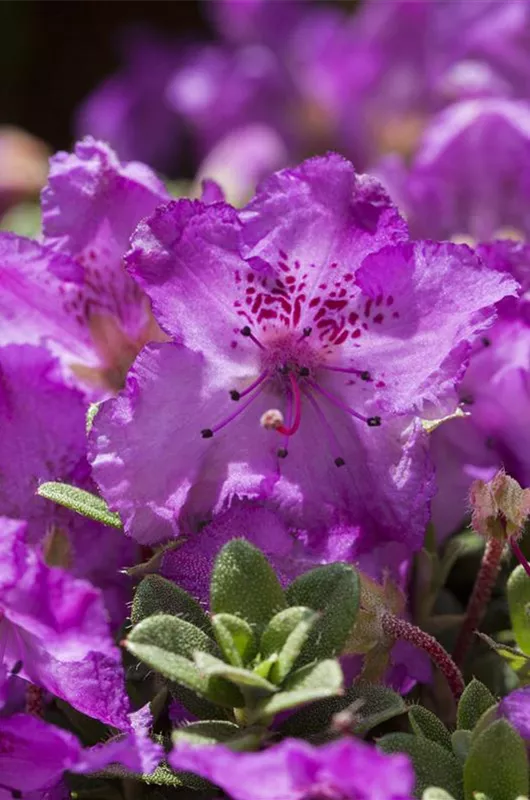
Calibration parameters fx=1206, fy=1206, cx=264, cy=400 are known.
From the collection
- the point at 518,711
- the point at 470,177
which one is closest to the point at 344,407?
the point at 518,711

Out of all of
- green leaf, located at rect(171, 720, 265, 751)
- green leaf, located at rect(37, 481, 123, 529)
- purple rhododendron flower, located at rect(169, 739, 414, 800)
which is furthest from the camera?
green leaf, located at rect(37, 481, 123, 529)

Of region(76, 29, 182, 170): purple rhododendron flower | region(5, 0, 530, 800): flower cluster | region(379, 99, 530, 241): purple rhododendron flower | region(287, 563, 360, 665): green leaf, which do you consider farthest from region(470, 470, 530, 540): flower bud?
region(76, 29, 182, 170): purple rhododendron flower

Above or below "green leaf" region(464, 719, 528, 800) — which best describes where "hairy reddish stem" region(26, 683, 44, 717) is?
below

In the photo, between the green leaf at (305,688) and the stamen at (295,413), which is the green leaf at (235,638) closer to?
the green leaf at (305,688)

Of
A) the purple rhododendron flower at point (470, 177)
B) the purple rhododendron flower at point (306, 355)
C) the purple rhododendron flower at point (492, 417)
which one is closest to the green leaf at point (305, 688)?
the purple rhododendron flower at point (306, 355)

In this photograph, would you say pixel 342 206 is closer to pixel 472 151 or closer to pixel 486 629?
pixel 486 629

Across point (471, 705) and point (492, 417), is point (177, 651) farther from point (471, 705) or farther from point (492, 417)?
point (492, 417)

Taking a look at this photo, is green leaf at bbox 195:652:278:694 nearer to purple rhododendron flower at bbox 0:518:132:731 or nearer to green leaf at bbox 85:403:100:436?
purple rhododendron flower at bbox 0:518:132:731
